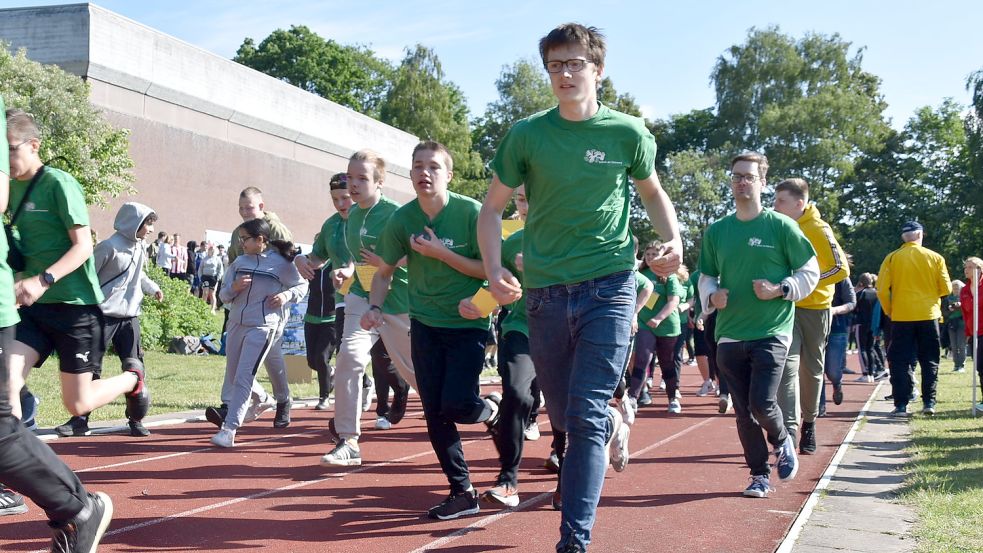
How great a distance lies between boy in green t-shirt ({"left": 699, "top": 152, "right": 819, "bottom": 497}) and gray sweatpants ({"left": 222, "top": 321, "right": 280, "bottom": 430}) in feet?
12.6

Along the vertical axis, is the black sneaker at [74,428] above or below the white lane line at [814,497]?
above

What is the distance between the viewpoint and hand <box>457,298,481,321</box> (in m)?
5.77

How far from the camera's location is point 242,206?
9.51 metres

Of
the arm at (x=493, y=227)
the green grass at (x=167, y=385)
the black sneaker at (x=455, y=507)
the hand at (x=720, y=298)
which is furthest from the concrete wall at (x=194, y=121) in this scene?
the arm at (x=493, y=227)

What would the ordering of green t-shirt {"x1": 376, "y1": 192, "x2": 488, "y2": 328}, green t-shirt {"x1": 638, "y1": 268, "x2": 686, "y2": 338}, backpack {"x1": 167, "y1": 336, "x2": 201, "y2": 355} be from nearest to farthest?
1. green t-shirt {"x1": 376, "y1": 192, "x2": 488, "y2": 328}
2. green t-shirt {"x1": 638, "y1": 268, "x2": 686, "y2": 338}
3. backpack {"x1": 167, "y1": 336, "x2": 201, "y2": 355}

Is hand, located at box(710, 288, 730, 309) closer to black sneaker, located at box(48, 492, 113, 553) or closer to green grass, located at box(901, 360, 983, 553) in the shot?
green grass, located at box(901, 360, 983, 553)

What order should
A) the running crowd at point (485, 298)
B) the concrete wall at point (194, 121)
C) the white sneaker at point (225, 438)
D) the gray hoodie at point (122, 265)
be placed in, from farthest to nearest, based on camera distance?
the concrete wall at point (194, 121)
the gray hoodie at point (122, 265)
the white sneaker at point (225, 438)
the running crowd at point (485, 298)

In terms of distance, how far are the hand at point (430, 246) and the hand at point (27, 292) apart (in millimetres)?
1966

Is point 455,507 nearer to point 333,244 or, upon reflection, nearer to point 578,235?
point 578,235

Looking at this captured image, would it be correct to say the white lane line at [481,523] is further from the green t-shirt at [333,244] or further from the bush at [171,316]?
the bush at [171,316]

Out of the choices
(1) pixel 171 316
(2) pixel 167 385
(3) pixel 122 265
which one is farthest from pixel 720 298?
(1) pixel 171 316

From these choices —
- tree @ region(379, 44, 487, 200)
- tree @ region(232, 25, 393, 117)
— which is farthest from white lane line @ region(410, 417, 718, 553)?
tree @ region(232, 25, 393, 117)

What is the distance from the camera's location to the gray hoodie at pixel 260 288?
919 centimetres

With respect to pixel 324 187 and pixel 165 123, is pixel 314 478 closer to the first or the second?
pixel 165 123
